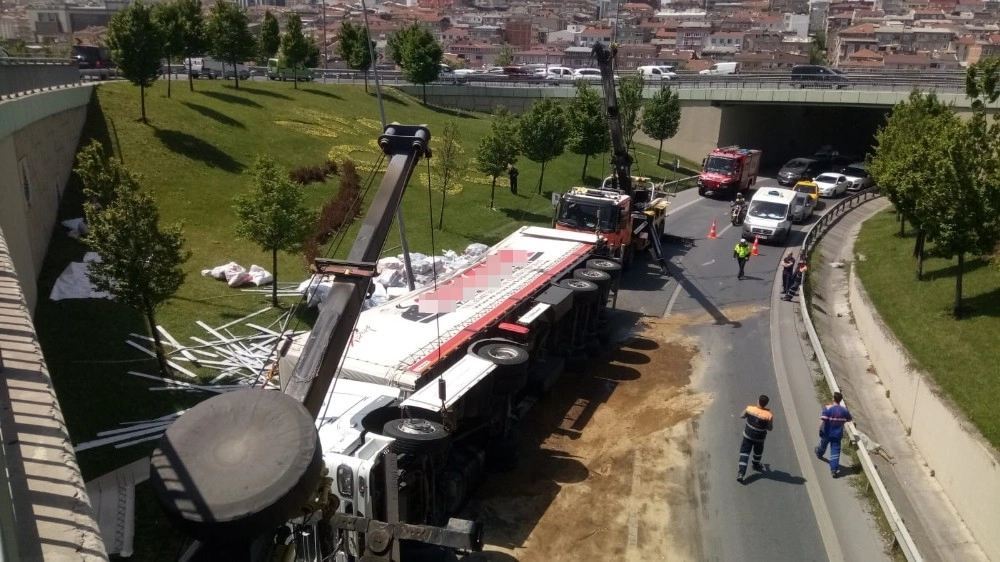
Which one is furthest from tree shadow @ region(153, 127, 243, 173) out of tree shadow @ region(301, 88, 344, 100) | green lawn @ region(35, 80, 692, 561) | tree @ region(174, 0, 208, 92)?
tree shadow @ region(301, 88, 344, 100)

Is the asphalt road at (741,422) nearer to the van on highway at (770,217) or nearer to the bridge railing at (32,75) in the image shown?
the van on highway at (770,217)

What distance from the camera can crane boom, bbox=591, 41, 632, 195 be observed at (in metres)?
23.1

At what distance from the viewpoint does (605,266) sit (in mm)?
18562

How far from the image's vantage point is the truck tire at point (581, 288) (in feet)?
52.5

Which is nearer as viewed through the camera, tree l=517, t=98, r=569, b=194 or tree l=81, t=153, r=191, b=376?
tree l=81, t=153, r=191, b=376

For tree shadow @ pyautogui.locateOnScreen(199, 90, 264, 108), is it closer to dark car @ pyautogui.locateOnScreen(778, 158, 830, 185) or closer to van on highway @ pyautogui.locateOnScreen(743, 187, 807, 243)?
van on highway @ pyautogui.locateOnScreen(743, 187, 807, 243)

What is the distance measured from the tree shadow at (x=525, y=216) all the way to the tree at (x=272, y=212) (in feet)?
40.8

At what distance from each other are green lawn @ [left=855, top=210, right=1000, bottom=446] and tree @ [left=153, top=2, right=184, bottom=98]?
92.9ft

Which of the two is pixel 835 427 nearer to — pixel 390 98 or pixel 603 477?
pixel 603 477

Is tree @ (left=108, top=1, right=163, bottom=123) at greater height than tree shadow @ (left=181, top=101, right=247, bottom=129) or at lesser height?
greater

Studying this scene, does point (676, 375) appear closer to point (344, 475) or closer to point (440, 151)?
point (344, 475)

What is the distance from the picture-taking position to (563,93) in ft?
175

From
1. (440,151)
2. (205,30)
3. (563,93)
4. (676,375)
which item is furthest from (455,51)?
(676,375)

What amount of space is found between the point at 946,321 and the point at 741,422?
733 cm
